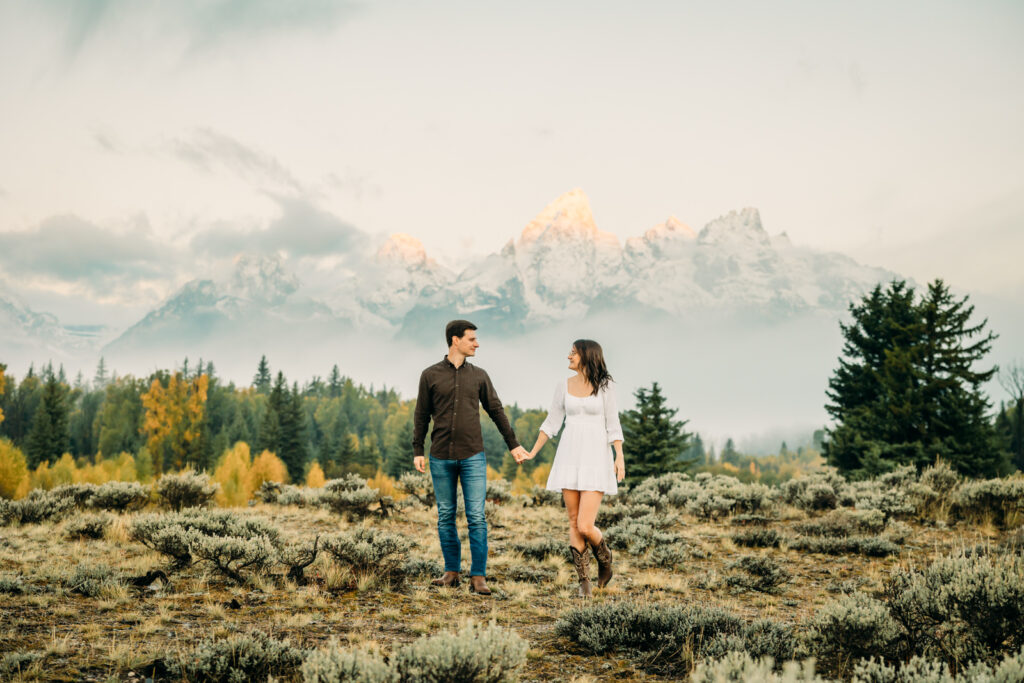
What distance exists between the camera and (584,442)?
600cm

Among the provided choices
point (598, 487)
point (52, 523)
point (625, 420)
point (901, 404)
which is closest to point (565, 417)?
point (598, 487)

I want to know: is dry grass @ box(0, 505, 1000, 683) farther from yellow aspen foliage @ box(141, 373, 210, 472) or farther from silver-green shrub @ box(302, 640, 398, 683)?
yellow aspen foliage @ box(141, 373, 210, 472)

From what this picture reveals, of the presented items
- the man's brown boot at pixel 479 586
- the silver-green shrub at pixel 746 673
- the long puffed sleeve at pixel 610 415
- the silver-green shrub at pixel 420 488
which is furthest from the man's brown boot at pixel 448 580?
the silver-green shrub at pixel 420 488

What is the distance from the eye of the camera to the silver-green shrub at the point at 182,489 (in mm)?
11438

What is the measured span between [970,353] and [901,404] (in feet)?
12.1

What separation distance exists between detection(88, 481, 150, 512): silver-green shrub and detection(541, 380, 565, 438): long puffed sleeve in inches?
373

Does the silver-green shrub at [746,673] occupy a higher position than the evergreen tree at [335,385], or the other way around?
A: the evergreen tree at [335,385]

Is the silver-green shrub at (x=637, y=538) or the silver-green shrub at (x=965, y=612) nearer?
the silver-green shrub at (x=965, y=612)

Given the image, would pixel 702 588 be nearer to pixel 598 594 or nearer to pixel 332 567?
pixel 598 594

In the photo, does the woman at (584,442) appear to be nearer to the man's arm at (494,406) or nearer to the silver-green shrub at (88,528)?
the man's arm at (494,406)

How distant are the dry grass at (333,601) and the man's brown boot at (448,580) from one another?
14 cm

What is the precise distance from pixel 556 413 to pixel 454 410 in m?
1.05

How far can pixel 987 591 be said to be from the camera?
379 centimetres

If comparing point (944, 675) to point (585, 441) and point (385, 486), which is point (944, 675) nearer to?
point (585, 441)
